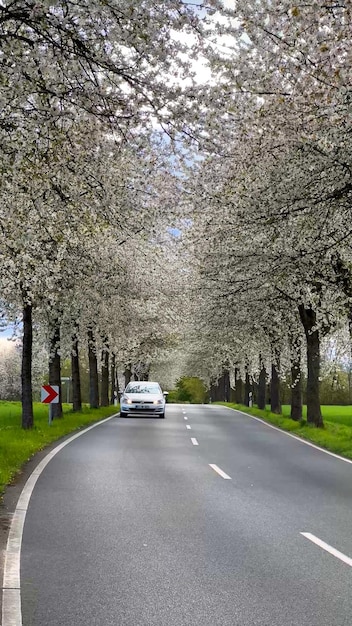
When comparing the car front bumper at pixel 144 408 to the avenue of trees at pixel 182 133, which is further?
the car front bumper at pixel 144 408

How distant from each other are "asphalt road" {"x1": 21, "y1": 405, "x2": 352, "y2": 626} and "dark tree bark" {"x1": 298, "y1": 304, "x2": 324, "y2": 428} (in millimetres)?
10689

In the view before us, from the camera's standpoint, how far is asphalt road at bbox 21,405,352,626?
535 centimetres

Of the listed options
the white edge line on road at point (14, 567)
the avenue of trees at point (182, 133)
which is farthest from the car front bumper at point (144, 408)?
the white edge line on road at point (14, 567)

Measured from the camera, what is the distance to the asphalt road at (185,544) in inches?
211

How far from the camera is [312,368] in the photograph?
85.6 ft

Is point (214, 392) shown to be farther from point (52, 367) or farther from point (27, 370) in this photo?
point (27, 370)

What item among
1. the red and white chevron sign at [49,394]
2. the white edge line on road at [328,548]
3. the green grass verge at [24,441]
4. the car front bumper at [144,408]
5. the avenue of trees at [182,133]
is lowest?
the white edge line on road at [328,548]

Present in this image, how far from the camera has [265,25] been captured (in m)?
9.11

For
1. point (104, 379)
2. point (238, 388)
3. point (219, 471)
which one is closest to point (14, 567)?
point (219, 471)

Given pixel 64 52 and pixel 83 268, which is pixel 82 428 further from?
pixel 64 52

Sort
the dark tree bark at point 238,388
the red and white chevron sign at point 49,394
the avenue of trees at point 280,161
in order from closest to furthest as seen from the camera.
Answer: the avenue of trees at point 280,161, the red and white chevron sign at point 49,394, the dark tree bark at point 238,388

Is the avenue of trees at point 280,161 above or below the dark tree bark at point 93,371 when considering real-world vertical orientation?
above

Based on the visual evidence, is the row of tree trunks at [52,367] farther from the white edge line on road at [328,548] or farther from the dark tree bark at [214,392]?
the dark tree bark at [214,392]

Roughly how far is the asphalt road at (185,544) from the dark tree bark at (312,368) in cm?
1069
